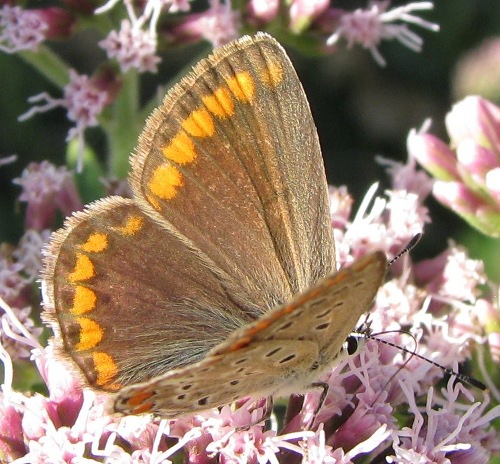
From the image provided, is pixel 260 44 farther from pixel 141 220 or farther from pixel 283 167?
pixel 141 220

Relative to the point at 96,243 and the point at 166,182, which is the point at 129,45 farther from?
the point at 96,243

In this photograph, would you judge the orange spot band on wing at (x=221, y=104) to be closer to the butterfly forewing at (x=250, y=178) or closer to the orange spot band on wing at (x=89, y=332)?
the butterfly forewing at (x=250, y=178)

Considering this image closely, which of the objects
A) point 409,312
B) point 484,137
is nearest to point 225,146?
point 409,312

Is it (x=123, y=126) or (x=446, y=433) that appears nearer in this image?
(x=446, y=433)

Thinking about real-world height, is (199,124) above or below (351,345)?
above

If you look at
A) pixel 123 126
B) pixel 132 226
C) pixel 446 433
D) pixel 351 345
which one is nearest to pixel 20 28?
pixel 123 126

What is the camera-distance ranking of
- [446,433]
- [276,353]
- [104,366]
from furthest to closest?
1. [446,433]
2. [104,366]
3. [276,353]
